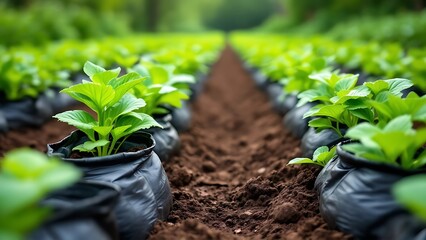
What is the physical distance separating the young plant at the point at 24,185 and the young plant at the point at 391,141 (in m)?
1.24

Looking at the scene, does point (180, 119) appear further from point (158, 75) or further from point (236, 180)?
point (236, 180)


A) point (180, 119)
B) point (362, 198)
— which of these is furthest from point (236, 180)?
point (362, 198)

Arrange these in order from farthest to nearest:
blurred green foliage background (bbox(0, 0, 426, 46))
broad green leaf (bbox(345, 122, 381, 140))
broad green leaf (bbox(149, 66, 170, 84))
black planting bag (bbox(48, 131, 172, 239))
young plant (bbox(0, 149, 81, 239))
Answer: blurred green foliage background (bbox(0, 0, 426, 46)), broad green leaf (bbox(149, 66, 170, 84)), black planting bag (bbox(48, 131, 172, 239)), broad green leaf (bbox(345, 122, 381, 140)), young plant (bbox(0, 149, 81, 239))

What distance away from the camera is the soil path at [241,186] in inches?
99.9

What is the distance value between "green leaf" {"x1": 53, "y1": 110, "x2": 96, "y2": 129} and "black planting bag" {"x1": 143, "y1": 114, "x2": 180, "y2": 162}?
92 cm

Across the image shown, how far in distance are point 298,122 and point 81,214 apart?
3033 mm

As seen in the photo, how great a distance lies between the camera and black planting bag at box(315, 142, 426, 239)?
208 centimetres

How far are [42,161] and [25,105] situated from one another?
444 cm

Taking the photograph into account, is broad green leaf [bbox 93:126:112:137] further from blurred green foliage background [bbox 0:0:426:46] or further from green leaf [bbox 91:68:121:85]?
blurred green foliage background [bbox 0:0:426:46]

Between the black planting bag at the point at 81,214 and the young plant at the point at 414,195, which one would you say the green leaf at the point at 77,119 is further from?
the young plant at the point at 414,195

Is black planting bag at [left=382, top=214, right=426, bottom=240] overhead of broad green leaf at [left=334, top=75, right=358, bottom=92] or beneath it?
beneath

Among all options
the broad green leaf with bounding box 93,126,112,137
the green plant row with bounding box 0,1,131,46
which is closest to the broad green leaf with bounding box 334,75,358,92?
the broad green leaf with bounding box 93,126,112,137

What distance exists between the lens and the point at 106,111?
2.78m

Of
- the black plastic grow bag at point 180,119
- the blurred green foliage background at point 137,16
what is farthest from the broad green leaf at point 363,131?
the blurred green foliage background at point 137,16
